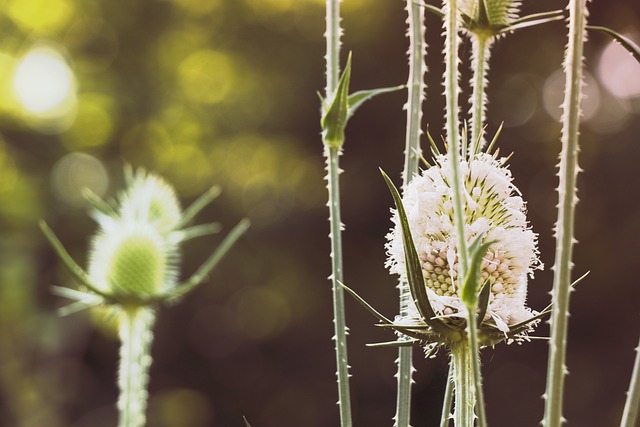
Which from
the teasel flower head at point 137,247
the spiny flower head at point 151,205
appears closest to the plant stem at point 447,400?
the teasel flower head at point 137,247

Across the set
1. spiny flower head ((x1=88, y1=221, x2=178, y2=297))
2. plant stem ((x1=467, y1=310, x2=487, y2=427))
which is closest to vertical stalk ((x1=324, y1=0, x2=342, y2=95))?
plant stem ((x1=467, y1=310, x2=487, y2=427))

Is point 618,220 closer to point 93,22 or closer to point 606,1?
point 606,1

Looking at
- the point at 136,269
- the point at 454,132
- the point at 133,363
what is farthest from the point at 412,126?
the point at 136,269

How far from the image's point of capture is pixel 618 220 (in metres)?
4.88

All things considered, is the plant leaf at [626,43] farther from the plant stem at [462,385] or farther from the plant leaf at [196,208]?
the plant leaf at [196,208]

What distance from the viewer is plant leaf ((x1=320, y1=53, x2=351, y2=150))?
0.79 metres

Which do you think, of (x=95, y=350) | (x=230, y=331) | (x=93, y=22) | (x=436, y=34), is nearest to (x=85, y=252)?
(x=95, y=350)

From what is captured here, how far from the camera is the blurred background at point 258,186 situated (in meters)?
4.88

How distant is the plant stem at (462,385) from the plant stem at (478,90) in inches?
6.4

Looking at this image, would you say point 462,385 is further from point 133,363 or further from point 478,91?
point 133,363

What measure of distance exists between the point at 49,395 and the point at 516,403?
2708 millimetres

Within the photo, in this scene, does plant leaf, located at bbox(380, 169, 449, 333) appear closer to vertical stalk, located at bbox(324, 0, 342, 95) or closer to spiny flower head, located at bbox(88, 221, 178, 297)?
vertical stalk, located at bbox(324, 0, 342, 95)

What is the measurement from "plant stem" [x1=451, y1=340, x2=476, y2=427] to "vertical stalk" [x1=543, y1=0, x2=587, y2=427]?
4.0 inches

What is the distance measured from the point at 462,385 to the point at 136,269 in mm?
898
